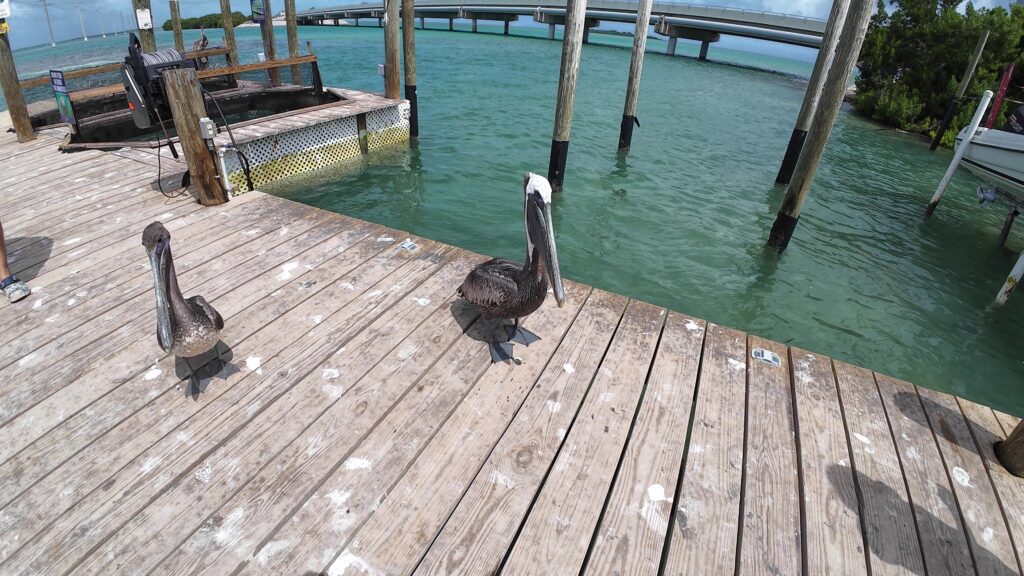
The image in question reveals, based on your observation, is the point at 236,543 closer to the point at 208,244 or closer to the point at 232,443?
the point at 232,443

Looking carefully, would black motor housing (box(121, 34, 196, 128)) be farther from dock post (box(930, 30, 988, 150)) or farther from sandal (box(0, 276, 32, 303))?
dock post (box(930, 30, 988, 150))

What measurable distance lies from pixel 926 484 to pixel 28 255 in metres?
7.01

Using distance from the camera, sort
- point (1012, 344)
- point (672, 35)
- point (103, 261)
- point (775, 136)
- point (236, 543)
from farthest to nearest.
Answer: point (672, 35) → point (775, 136) → point (1012, 344) → point (103, 261) → point (236, 543)

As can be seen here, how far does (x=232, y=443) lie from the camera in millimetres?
2537

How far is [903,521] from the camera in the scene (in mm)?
2338

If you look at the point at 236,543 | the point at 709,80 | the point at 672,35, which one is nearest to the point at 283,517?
the point at 236,543

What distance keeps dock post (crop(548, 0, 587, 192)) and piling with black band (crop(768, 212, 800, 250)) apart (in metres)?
3.71

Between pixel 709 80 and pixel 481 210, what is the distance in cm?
2796

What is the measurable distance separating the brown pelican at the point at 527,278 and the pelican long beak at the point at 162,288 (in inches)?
66.1

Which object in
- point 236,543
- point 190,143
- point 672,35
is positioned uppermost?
point 672,35

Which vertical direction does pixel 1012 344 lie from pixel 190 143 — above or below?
below

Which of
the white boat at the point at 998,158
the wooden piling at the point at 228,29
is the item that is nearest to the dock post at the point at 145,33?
the wooden piling at the point at 228,29

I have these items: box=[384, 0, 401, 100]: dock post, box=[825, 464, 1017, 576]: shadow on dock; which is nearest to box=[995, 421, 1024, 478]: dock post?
box=[825, 464, 1017, 576]: shadow on dock

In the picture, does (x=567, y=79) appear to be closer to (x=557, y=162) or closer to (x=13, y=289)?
(x=557, y=162)
